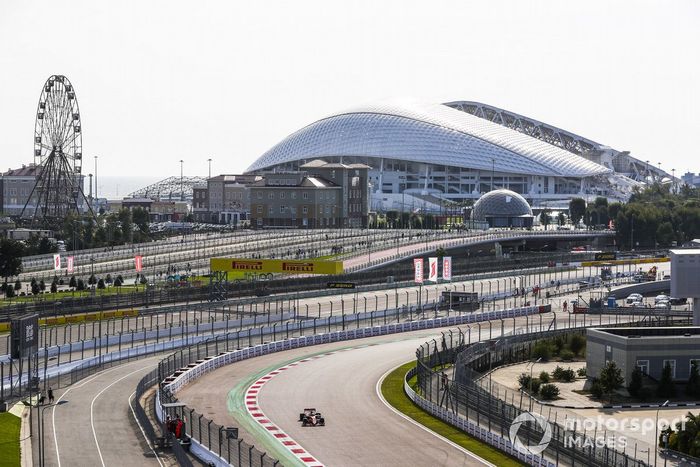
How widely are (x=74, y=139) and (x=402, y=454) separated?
4088 inches

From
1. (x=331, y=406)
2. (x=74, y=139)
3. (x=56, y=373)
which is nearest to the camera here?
(x=331, y=406)

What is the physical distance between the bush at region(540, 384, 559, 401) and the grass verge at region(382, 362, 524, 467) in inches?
221

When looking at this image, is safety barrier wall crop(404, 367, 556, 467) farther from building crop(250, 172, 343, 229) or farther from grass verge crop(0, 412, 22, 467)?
building crop(250, 172, 343, 229)

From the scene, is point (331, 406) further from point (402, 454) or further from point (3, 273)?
point (3, 273)

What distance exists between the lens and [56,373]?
53.3 meters

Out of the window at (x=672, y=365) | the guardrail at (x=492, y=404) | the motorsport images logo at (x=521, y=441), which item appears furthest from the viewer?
the window at (x=672, y=365)

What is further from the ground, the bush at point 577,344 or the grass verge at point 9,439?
the bush at point 577,344

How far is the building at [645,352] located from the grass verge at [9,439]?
2646cm

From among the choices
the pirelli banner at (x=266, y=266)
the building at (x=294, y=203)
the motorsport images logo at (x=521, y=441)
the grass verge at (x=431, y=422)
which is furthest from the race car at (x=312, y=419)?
the building at (x=294, y=203)

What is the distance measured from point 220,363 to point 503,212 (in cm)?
12607

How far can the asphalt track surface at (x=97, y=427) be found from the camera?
38250 millimetres

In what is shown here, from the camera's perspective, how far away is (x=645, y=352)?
53.2 metres

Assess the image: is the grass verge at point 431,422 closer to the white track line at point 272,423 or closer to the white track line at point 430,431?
the white track line at point 430,431

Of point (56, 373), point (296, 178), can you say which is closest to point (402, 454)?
point (56, 373)
